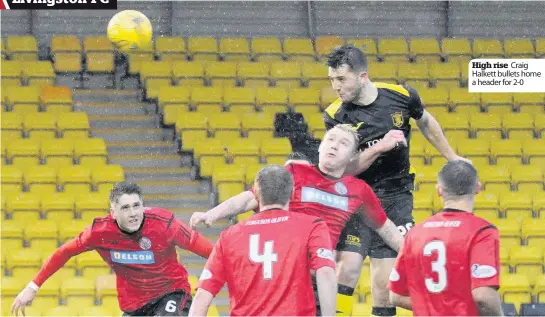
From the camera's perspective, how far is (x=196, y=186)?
1588cm

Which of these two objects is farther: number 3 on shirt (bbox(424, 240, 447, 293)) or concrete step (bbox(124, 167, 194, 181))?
concrete step (bbox(124, 167, 194, 181))

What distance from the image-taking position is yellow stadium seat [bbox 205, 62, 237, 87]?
18.2m

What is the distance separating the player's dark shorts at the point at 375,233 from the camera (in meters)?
7.05

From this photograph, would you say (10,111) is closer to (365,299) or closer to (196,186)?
(196,186)

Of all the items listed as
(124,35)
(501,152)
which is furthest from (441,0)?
(124,35)

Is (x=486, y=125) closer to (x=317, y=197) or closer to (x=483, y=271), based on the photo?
(x=317, y=197)

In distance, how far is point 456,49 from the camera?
1986cm

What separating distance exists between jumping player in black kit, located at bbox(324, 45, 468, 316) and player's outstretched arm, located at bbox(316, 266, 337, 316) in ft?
5.23

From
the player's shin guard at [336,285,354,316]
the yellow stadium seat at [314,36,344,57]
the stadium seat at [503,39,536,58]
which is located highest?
the yellow stadium seat at [314,36,344,57]

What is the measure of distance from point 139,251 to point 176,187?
325 inches

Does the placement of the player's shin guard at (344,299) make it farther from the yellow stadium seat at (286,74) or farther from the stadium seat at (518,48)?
the stadium seat at (518,48)

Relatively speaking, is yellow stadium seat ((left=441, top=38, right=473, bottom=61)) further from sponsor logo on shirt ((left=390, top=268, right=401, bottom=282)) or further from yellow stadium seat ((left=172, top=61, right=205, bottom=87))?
sponsor logo on shirt ((left=390, top=268, right=401, bottom=282))

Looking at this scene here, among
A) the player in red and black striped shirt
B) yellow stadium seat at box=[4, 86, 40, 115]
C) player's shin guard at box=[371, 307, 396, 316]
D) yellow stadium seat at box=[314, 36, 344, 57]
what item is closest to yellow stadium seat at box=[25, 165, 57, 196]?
yellow stadium seat at box=[4, 86, 40, 115]

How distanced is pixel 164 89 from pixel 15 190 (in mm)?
3520
